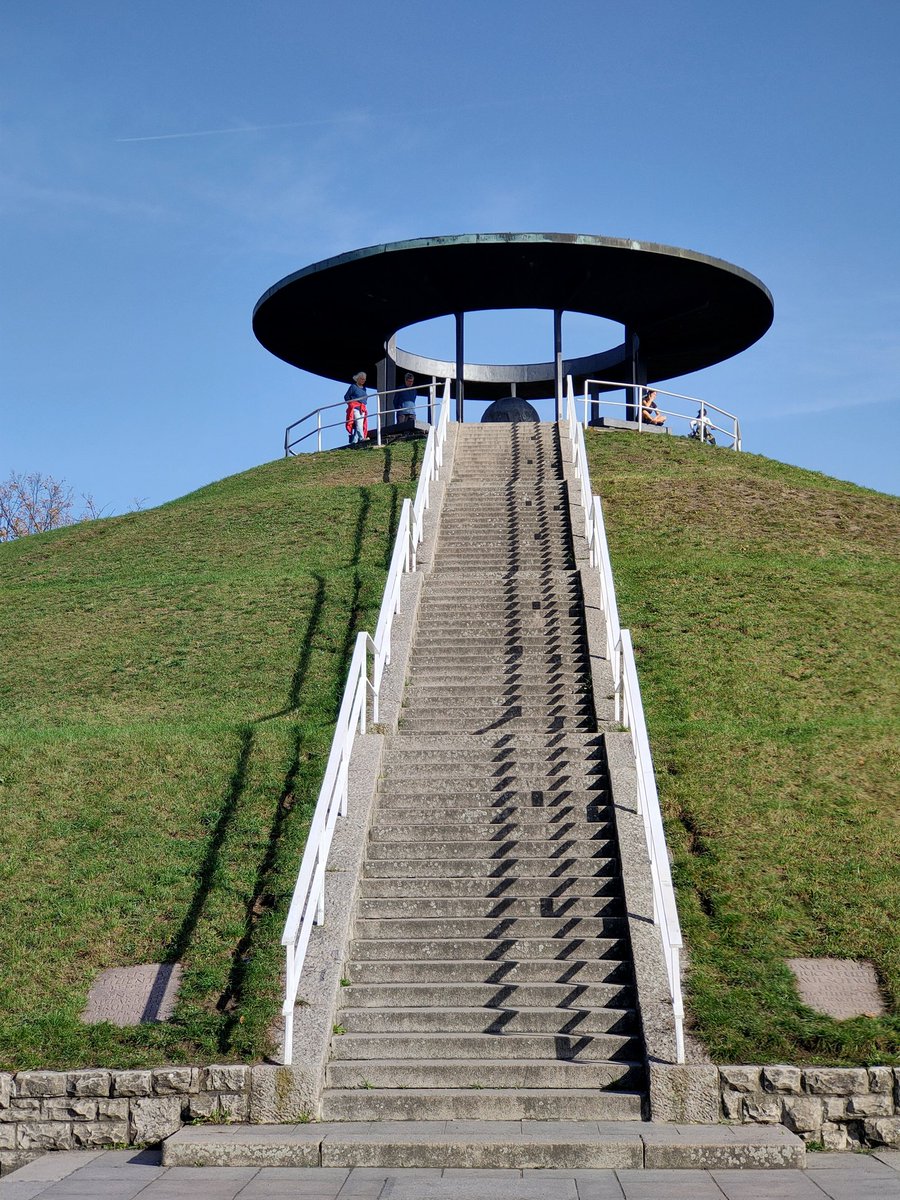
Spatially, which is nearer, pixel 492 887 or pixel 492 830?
pixel 492 887

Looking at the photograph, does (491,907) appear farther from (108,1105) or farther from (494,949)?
(108,1105)

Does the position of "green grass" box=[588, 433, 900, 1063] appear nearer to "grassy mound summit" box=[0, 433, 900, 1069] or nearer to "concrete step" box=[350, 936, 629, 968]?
"grassy mound summit" box=[0, 433, 900, 1069]

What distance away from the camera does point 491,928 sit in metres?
8.79

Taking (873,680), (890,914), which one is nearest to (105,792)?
(890,914)

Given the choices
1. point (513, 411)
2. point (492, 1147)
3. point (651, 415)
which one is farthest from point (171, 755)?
point (513, 411)

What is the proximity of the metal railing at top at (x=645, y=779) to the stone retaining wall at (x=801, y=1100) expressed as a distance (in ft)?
0.90

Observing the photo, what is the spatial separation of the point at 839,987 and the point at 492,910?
8.07 ft

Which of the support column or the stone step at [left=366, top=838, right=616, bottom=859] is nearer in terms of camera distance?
the stone step at [left=366, top=838, right=616, bottom=859]

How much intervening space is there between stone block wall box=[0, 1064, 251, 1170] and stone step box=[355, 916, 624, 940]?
1.88 metres

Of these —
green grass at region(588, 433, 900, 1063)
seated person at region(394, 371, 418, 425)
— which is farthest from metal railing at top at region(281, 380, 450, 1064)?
seated person at region(394, 371, 418, 425)

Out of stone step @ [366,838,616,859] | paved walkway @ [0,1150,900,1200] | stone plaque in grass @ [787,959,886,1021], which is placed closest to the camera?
paved walkway @ [0,1150,900,1200]

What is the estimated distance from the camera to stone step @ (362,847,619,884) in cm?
932

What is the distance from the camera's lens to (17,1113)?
285 inches

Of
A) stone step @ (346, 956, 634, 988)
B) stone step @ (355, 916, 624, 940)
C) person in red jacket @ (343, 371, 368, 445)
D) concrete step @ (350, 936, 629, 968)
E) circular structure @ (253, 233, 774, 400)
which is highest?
circular structure @ (253, 233, 774, 400)
